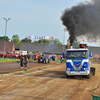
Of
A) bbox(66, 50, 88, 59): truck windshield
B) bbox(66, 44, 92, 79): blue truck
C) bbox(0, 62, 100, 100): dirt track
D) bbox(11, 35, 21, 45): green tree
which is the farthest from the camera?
bbox(11, 35, 21, 45): green tree

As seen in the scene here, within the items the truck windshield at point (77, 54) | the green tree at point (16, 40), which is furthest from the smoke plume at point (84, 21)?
the green tree at point (16, 40)

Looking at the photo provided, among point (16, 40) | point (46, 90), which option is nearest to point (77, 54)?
point (46, 90)

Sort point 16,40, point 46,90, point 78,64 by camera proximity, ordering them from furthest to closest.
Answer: point 16,40 → point 78,64 → point 46,90

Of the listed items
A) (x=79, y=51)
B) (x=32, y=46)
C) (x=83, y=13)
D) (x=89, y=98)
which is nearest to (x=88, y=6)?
(x=83, y=13)

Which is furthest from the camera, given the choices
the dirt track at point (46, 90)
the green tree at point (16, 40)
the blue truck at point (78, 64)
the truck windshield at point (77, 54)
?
the green tree at point (16, 40)

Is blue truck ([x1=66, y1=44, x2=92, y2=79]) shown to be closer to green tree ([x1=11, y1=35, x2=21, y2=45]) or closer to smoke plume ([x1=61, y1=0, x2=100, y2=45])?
smoke plume ([x1=61, y1=0, x2=100, y2=45])

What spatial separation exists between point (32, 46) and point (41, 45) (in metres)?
4.65

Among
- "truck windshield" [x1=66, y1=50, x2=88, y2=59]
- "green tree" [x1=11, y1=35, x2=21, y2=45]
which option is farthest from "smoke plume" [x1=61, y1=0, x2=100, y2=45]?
"green tree" [x1=11, y1=35, x2=21, y2=45]

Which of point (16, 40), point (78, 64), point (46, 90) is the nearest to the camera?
point (46, 90)

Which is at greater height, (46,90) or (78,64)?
(78,64)

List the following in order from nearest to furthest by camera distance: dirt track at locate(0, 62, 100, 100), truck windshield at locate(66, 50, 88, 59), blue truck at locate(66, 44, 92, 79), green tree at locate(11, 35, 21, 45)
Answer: dirt track at locate(0, 62, 100, 100) → blue truck at locate(66, 44, 92, 79) → truck windshield at locate(66, 50, 88, 59) → green tree at locate(11, 35, 21, 45)

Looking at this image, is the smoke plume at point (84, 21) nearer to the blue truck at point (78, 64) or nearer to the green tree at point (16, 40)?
the blue truck at point (78, 64)

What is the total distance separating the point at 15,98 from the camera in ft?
23.2

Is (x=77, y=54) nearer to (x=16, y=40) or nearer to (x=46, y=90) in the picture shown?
(x=46, y=90)
